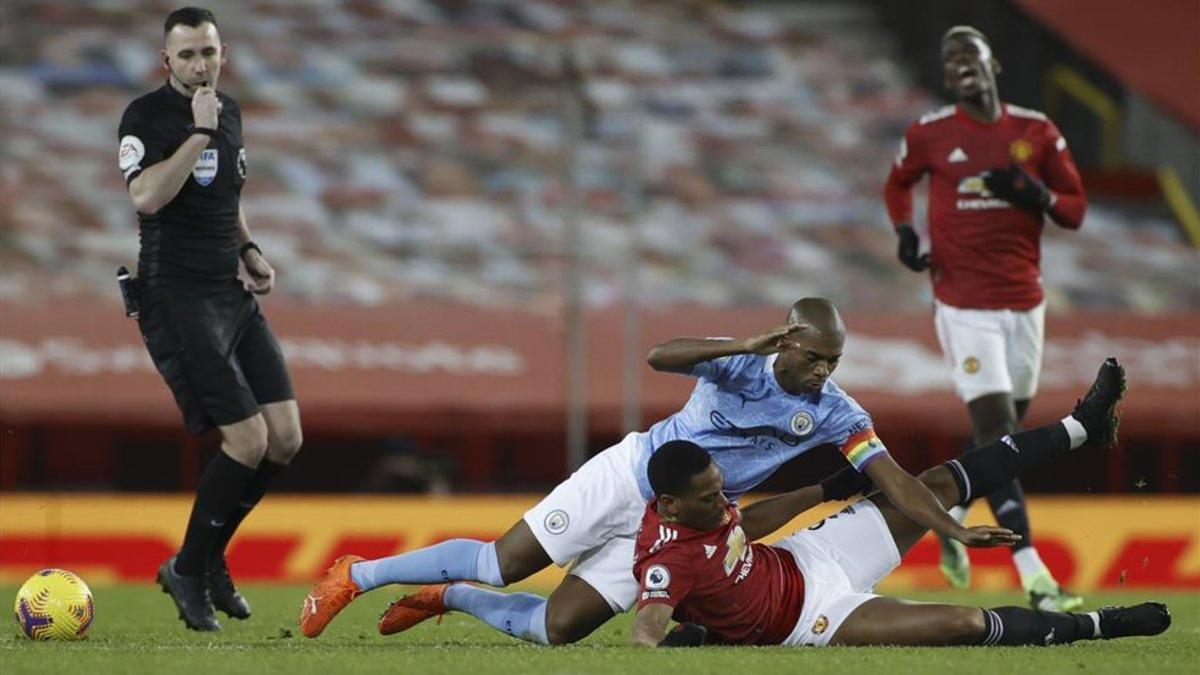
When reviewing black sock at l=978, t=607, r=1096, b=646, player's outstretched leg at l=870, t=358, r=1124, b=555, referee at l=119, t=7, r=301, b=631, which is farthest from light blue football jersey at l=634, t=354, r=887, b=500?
referee at l=119, t=7, r=301, b=631

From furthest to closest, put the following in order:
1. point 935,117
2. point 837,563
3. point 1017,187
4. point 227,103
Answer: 1. point 935,117
2. point 1017,187
3. point 227,103
4. point 837,563

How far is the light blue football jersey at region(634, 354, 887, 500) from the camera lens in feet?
21.9

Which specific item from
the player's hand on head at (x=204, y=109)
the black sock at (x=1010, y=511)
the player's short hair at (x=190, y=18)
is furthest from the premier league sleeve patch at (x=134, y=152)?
the black sock at (x=1010, y=511)

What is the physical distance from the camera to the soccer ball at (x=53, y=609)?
6.91m

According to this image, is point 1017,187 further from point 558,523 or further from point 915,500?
point 558,523

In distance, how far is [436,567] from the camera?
6875mm

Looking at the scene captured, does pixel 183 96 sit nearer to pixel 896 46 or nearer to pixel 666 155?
pixel 666 155

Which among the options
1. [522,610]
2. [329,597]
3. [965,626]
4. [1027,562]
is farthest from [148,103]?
[1027,562]

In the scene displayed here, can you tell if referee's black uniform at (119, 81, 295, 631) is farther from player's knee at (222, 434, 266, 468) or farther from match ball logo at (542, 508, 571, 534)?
match ball logo at (542, 508, 571, 534)

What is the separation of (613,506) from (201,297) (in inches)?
73.5

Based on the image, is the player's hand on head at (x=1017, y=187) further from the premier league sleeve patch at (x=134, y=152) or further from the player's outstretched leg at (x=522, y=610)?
the premier league sleeve patch at (x=134, y=152)

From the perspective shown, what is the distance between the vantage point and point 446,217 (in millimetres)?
15367

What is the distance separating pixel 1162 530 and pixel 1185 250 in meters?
3.83

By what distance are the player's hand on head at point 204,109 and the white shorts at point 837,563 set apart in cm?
251
